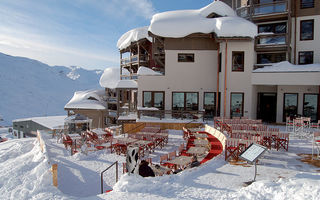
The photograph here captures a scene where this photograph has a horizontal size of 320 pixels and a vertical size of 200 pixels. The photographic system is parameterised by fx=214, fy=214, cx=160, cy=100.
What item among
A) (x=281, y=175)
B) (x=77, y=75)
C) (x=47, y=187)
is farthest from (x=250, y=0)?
(x=77, y=75)

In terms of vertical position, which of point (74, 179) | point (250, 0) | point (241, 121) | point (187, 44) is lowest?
point (74, 179)

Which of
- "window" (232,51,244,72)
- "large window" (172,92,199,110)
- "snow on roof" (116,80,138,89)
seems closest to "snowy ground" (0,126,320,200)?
"window" (232,51,244,72)

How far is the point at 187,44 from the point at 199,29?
1.70 m

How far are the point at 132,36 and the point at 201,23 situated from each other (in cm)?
1446

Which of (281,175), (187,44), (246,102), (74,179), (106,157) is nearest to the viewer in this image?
(281,175)

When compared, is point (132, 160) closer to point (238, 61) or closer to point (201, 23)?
point (238, 61)

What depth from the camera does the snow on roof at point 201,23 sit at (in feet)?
54.5

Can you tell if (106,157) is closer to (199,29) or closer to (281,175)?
(281,175)

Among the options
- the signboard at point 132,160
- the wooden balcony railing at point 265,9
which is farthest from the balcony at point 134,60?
the signboard at point 132,160

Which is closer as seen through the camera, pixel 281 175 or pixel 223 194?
pixel 223 194

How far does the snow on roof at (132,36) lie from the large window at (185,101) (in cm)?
1184

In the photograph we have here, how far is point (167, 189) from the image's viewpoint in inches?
235

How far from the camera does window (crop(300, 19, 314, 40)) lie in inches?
728

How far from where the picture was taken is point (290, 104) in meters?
18.0
